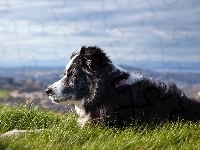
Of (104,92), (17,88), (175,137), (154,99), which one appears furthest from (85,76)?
(17,88)

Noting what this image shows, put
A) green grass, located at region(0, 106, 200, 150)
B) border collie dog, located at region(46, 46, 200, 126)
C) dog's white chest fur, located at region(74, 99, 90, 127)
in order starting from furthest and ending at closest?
1. dog's white chest fur, located at region(74, 99, 90, 127)
2. border collie dog, located at region(46, 46, 200, 126)
3. green grass, located at region(0, 106, 200, 150)

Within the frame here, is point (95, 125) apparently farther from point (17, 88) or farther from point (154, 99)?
point (17, 88)

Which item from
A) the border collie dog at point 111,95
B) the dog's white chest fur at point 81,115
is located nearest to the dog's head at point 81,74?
the border collie dog at point 111,95

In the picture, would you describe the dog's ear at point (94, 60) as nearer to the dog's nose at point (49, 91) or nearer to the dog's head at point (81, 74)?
the dog's head at point (81, 74)

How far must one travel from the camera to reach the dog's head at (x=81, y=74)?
407 inches

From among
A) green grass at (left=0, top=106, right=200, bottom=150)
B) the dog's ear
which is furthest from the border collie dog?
green grass at (left=0, top=106, right=200, bottom=150)

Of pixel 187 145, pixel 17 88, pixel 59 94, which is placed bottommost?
pixel 17 88

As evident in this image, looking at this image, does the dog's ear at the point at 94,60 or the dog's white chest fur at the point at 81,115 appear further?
the dog's white chest fur at the point at 81,115

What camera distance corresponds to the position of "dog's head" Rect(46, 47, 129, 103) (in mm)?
10328

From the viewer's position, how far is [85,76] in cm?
1042

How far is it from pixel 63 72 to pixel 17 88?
14626 centimetres

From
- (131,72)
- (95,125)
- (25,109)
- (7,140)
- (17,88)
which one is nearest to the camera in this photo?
(7,140)

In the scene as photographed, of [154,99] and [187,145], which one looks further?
[154,99]

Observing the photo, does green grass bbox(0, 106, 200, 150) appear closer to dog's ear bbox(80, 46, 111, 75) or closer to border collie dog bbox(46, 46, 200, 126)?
border collie dog bbox(46, 46, 200, 126)
